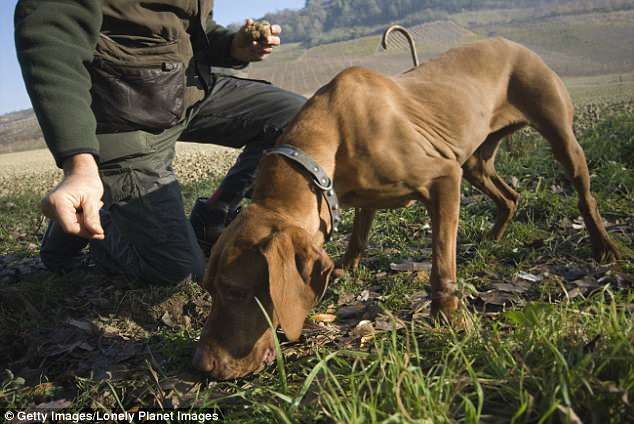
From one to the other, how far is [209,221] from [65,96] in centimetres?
220

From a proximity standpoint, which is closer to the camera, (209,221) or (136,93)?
(136,93)

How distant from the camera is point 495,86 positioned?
4.02 metres

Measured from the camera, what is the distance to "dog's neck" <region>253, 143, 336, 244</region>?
2590 millimetres

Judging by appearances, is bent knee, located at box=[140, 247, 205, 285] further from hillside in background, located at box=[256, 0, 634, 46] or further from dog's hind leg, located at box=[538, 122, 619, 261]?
hillside in background, located at box=[256, 0, 634, 46]

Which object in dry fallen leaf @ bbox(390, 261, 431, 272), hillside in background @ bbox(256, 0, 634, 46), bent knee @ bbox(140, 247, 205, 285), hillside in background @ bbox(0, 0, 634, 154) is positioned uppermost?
bent knee @ bbox(140, 247, 205, 285)

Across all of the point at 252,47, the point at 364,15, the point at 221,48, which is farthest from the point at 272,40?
the point at 364,15

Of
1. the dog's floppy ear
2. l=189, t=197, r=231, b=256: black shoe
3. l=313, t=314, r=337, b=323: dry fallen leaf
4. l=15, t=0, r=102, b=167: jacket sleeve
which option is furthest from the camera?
l=189, t=197, r=231, b=256: black shoe

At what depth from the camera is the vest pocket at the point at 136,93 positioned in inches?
129

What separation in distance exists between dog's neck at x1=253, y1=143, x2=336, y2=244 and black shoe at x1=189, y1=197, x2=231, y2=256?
5.71 feet

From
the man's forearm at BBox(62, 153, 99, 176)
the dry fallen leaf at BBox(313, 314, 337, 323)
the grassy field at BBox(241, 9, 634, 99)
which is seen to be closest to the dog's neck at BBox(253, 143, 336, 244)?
the dry fallen leaf at BBox(313, 314, 337, 323)

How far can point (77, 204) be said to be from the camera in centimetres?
201

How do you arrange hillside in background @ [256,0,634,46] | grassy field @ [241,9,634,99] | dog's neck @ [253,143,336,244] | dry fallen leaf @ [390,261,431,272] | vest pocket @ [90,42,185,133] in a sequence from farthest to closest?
hillside in background @ [256,0,634,46] → grassy field @ [241,9,634,99] → dry fallen leaf @ [390,261,431,272] → vest pocket @ [90,42,185,133] → dog's neck @ [253,143,336,244]

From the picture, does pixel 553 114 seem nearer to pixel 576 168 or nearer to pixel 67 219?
pixel 576 168

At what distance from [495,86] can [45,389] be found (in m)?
3.68
